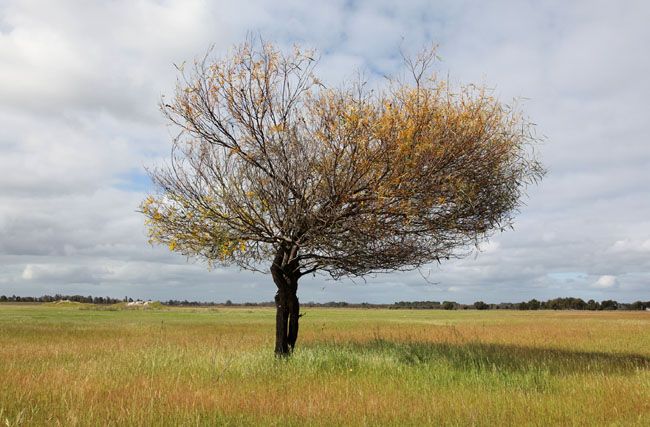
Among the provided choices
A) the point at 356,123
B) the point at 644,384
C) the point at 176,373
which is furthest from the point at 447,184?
the point at 176,373

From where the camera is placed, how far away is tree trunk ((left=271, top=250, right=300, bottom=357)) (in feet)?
63.5

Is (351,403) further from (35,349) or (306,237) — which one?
(35,349)

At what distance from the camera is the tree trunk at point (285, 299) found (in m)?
19.4

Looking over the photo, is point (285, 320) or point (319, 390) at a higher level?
point (285, 320)

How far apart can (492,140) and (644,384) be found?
7.91 meters

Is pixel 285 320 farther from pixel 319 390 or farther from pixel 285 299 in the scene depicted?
pixel 319 390

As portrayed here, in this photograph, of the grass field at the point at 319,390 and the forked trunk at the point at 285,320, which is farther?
the forked trunk at the point at 285,320

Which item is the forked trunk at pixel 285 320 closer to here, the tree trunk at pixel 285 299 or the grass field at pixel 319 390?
the tree trunk at pixel 285 299

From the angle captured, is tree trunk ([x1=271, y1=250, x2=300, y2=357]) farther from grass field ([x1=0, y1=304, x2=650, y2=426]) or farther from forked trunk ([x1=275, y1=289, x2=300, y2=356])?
grass field ([x1=0, y1=304, x2=650, y2=426])

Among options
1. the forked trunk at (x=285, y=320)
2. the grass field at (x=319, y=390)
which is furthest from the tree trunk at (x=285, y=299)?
the grass field at (x=319, y=390)

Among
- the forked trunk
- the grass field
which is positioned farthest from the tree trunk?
the grass field

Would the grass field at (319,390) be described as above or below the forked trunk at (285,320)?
below

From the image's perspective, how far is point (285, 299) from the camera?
19.5m

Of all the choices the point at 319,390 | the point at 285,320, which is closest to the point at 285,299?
the point at 285,320
